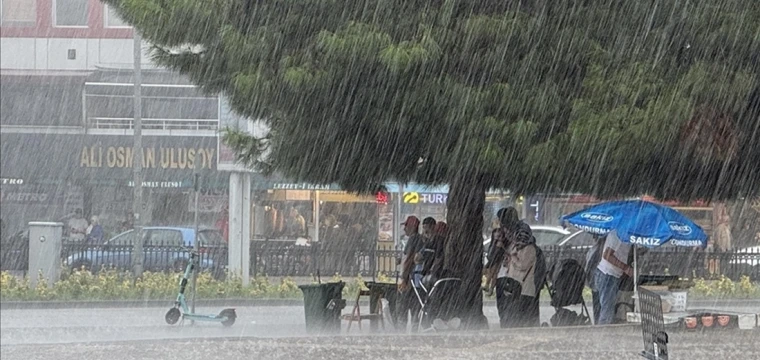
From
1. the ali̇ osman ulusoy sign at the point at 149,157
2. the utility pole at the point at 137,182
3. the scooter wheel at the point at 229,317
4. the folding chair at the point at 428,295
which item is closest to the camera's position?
the folding chair at the point at 428,295

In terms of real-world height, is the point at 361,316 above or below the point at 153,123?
below

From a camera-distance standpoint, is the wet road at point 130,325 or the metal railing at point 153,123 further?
the metal railing at point 153,123

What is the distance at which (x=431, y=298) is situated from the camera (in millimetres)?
13891

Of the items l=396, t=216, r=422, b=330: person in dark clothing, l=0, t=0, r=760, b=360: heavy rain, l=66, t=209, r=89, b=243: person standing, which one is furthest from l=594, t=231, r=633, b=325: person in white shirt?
l=66, t=209, r=89, b=243: person standing

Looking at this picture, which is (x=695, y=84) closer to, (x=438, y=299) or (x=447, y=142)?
(x=447, y=142)

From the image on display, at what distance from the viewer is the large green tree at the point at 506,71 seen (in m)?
11.5

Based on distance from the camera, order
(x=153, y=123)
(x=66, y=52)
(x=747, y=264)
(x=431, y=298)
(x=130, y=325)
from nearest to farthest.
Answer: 1. (x=431, y=298)
2. (x=130, y=325)
3. (x=747, y=264)
4. (x=153, y=123)
5. (x=66, y=52)

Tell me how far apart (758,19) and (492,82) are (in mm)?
2654

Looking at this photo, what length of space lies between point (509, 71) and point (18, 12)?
3165cm

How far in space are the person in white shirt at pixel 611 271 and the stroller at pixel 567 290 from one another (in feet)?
0.85

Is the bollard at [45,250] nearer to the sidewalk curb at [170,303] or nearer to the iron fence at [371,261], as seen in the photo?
the sidewalk curb at [170,303]

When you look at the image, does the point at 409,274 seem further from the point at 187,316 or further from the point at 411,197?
the point at 411,197

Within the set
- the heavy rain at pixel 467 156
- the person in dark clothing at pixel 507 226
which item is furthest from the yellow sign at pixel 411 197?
the person in dark clothing at pixel 507 226

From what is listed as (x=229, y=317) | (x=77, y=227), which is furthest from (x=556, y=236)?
(x=229, y=317)
